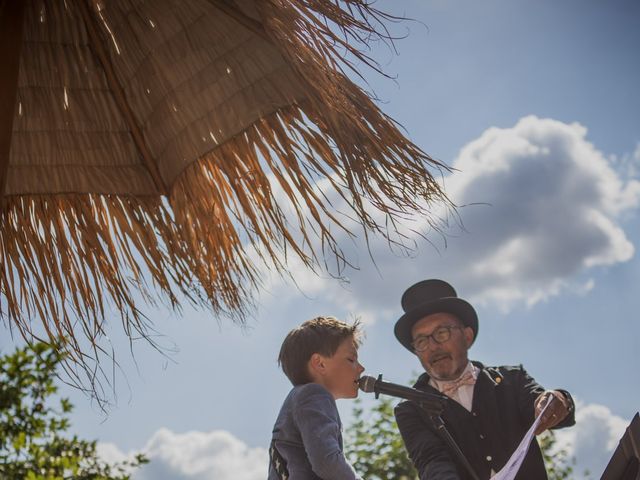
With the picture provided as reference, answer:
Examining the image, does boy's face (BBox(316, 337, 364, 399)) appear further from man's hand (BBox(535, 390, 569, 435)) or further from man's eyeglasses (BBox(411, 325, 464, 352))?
man's hand (BBox(535, 390, 569, 435))

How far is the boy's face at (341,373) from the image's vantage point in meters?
2.75

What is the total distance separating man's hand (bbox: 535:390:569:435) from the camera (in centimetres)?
272

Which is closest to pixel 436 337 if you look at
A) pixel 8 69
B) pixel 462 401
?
pixel 462 401

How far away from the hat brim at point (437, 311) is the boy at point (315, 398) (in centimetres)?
43

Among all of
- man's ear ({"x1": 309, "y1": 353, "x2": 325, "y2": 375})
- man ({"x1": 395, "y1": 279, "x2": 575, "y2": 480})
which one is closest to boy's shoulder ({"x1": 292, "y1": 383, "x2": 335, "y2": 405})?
man's ear ({"x1": 309, "y1": 353, "x2": 325, "y2": 375})

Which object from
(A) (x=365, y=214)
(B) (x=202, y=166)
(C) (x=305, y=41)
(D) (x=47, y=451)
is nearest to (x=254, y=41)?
(C) (x=305, y=41)

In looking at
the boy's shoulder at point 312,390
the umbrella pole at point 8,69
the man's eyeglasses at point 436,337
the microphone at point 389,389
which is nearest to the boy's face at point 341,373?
the boy's shoulder at point 312,390

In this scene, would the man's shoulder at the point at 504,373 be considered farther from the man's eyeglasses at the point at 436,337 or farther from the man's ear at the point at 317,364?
the man's ear at the point at 317,364

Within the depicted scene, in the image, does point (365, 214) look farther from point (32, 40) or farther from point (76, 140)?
point (32, 40)

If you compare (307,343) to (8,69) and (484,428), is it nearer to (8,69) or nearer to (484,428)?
(484,428)

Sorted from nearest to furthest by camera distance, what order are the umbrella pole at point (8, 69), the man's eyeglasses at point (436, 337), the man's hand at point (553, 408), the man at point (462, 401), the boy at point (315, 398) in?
the umbrella pole at point (8, 69), the boy at point (315, 398), the man's hand at point (553, 408), the man at point (462, 401), the man's eyeglasses at point (436, 337)

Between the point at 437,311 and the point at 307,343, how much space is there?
0.73 m

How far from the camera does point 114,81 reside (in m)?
2.54

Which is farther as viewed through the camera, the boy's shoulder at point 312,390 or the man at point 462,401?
the man at point 462,401
